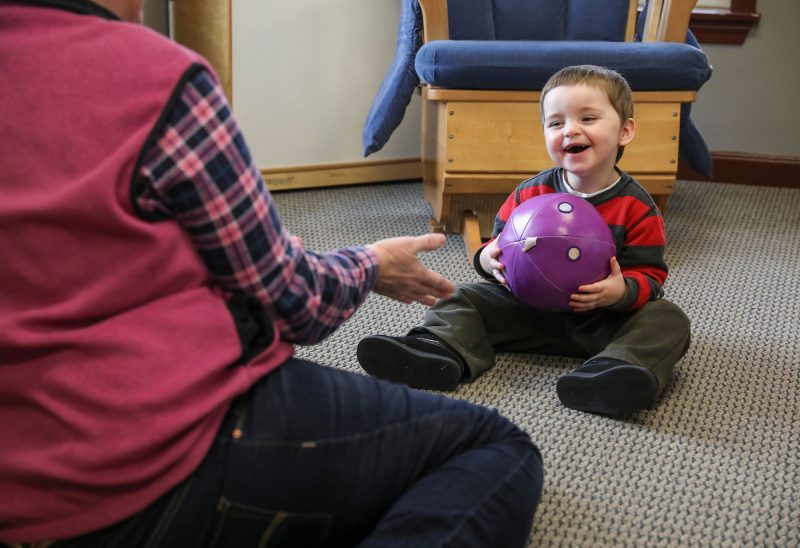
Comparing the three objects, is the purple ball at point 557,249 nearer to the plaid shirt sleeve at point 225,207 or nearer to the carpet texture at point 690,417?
the carpet texture at point 690,417

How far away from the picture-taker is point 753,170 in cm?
293

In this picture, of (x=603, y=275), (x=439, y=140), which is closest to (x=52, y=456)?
(x=603, y=275)

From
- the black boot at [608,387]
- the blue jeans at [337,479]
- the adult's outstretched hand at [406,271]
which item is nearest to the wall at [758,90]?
the black boot at [608,387]

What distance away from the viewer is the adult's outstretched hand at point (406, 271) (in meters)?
0.95

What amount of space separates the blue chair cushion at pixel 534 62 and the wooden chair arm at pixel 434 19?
17cm

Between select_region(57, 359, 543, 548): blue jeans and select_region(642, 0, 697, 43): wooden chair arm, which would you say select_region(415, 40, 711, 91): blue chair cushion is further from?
select_region(57, 359, 543, 548): blue jeans

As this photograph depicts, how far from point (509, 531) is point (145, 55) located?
54 centimetres

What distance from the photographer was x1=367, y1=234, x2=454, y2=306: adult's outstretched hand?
0.95 meters

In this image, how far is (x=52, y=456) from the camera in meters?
0.69

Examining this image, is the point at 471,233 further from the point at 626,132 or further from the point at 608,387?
the point at 608,387

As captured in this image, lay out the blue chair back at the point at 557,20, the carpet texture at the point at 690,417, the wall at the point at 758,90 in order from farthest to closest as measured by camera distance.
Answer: the wall at the point at 758,90 < the blue chair back at the point at 557,20 < the carpet texture at the point at 690,417

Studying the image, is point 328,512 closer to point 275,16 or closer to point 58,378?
point 58,378

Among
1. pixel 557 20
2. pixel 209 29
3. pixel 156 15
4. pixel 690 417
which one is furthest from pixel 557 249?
pixel 156 15

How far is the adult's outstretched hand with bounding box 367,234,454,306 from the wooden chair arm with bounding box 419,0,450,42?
1308mm
